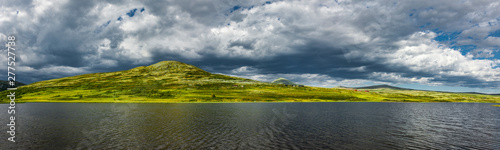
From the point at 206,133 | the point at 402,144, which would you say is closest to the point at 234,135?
the point at 206,133

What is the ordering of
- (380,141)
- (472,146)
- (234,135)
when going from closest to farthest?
(472,146), (380,141), (234,135)

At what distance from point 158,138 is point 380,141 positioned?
1483 inches

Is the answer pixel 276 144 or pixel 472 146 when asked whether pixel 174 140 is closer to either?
pixel 276 144

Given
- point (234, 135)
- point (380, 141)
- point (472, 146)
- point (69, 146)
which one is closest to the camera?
point (69, 146)

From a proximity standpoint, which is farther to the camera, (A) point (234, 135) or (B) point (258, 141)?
(A) point (234, 135)

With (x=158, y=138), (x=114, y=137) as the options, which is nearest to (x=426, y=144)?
(x=158, y=138)

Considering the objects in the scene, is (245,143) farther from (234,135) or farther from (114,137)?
(114,137)

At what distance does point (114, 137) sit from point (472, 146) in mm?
57921

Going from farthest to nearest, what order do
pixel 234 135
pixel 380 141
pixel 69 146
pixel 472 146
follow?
pixel 234 135, pixel 380 141, pixel 472 146, pixel 69 146

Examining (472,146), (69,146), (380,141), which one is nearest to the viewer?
(69,146)

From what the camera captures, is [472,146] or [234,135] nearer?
[472,146]

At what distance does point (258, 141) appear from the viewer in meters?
38.2

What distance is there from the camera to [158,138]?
1567 inches

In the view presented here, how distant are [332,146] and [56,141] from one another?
42865mm
